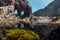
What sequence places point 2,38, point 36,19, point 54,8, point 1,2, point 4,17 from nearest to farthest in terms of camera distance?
point 2,38, point 4,17, point 1,2, point 36,19, point 54,8

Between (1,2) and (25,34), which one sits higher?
(1,2)

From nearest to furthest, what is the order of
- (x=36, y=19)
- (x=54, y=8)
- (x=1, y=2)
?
(x=1, y=2) → (x=36, y=19) → (x=54, y=8)

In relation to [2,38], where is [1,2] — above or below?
above

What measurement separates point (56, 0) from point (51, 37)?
88837mm

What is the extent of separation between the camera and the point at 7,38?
41094mm

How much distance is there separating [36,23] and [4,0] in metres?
13.0

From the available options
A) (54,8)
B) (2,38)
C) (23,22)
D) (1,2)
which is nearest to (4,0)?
(1,2)

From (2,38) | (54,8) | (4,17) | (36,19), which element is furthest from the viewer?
(54,8)

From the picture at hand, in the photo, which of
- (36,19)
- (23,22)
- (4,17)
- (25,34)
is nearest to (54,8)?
(36,19)

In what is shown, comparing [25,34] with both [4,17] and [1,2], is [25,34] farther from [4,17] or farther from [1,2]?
[1,2]

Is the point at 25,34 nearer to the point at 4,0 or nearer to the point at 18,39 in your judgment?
the point at 18,39

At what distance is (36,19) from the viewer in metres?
96.9

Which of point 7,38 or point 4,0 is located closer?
point 7,38

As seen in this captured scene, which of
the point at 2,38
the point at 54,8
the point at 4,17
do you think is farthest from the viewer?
the point at 54,8
